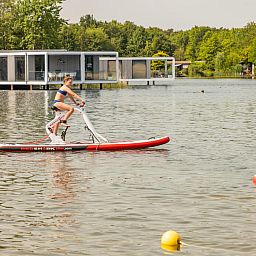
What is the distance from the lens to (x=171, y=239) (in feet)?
37.7

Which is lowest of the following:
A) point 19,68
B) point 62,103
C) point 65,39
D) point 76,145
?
point 76,145

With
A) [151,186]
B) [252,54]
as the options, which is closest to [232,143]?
[151,186]

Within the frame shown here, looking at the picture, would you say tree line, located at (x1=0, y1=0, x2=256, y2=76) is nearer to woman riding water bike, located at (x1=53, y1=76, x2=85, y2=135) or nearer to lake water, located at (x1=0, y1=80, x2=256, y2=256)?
lake water, located at (x1=0, y1=80, x2=256, y2=256)

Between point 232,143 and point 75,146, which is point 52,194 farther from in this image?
point 232,143

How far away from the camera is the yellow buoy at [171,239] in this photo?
1147 centimetres

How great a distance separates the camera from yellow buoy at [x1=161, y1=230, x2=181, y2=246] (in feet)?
37.6

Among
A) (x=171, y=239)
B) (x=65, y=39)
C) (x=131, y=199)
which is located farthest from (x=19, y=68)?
(x=171, y=239)

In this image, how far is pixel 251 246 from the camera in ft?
38.0

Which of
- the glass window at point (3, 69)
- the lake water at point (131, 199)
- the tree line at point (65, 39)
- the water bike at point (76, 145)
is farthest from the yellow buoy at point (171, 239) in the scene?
the tree line at point (65, 39)

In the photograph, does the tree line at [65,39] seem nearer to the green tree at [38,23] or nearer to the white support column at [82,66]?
the green tree at [38,23]

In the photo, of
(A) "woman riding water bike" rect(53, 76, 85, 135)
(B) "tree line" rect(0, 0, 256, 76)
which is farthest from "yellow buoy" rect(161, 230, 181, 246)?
(B) "tree line" rect(0, 0, 256, 76)

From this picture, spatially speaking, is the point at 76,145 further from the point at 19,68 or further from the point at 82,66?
the point at 19,68

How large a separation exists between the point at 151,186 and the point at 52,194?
2.21m

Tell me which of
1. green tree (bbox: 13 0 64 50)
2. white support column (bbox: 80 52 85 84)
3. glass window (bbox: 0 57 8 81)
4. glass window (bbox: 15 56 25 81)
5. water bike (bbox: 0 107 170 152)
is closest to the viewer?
water bike (bbox: 0 107 170 152)
